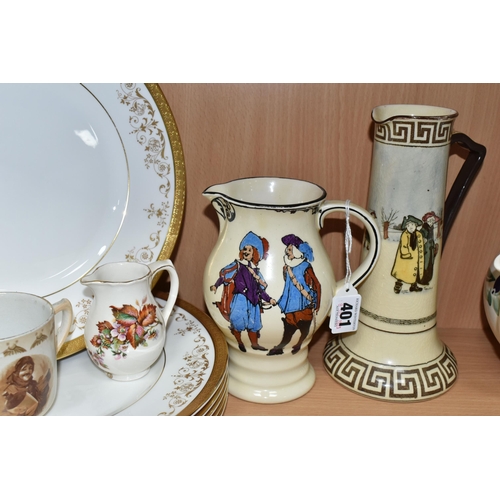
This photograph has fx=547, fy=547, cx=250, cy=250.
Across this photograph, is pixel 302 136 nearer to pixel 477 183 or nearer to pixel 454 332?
pixel 477 183

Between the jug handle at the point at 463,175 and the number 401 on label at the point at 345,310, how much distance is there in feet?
0.57

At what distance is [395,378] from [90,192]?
0.55 metres

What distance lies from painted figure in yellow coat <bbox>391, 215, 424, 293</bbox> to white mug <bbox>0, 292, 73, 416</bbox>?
1.57ft

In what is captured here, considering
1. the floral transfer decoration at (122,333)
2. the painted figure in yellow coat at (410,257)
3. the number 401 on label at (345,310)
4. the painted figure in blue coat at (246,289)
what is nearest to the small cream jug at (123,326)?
the floral transfer decoration at (122,333)

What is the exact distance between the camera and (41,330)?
0.69 m

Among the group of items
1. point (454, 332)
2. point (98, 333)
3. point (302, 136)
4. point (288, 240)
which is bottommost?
point (454, 332)

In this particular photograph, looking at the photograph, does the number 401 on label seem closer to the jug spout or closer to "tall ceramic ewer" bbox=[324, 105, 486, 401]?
"tall ceramic ewer" bbox=[324, 105, 486, 401]

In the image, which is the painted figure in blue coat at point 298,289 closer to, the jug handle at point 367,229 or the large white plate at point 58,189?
the jug handle at point 367,229

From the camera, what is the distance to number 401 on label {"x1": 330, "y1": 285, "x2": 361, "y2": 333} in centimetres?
80

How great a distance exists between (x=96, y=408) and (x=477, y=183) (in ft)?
2.30

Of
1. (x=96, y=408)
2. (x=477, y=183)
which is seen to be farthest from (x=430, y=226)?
(x=96, y=408)

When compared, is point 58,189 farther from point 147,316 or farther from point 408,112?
point 408,112

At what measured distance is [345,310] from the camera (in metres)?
0.80

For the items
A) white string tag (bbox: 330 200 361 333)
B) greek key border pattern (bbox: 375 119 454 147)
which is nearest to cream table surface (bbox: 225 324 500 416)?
white string tag (bbox: 330 200 361 333)
